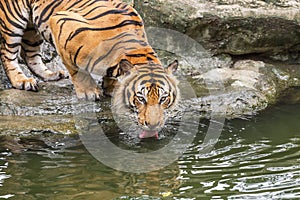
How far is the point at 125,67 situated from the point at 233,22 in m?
2.57

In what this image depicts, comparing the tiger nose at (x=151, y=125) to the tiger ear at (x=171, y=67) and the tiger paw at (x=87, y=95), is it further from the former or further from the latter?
the tiger paw at (x=87, y=95)

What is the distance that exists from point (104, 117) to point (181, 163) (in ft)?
3.68

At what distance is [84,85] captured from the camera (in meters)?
6.44

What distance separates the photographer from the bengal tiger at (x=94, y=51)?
18.3 ft

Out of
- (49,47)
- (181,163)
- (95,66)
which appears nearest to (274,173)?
(181,163)

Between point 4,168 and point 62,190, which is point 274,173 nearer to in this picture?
point 62,190

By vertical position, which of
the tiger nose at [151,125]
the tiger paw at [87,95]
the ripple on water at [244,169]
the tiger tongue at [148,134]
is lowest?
the ripple on water at [244,169]

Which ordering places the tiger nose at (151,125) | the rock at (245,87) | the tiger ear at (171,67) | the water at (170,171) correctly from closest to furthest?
the water at (170,171) < the tiger nose at (151,125) < the tiger ear at (171,67) < the rock at (245,87)

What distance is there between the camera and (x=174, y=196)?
4.66 m

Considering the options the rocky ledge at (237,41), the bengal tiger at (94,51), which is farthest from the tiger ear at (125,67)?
the rocky ledge at (237,41)

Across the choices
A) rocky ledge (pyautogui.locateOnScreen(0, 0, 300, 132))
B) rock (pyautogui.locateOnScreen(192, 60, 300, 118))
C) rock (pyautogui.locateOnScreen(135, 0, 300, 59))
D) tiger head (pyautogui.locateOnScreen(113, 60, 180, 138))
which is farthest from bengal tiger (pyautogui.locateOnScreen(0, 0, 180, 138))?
rock (pyautogui.locateOnScreen(135, 0, 300, 59))

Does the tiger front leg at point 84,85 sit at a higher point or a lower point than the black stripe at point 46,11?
lower

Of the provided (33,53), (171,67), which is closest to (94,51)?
(171,67)

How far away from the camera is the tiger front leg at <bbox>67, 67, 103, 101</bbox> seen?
252 inches
